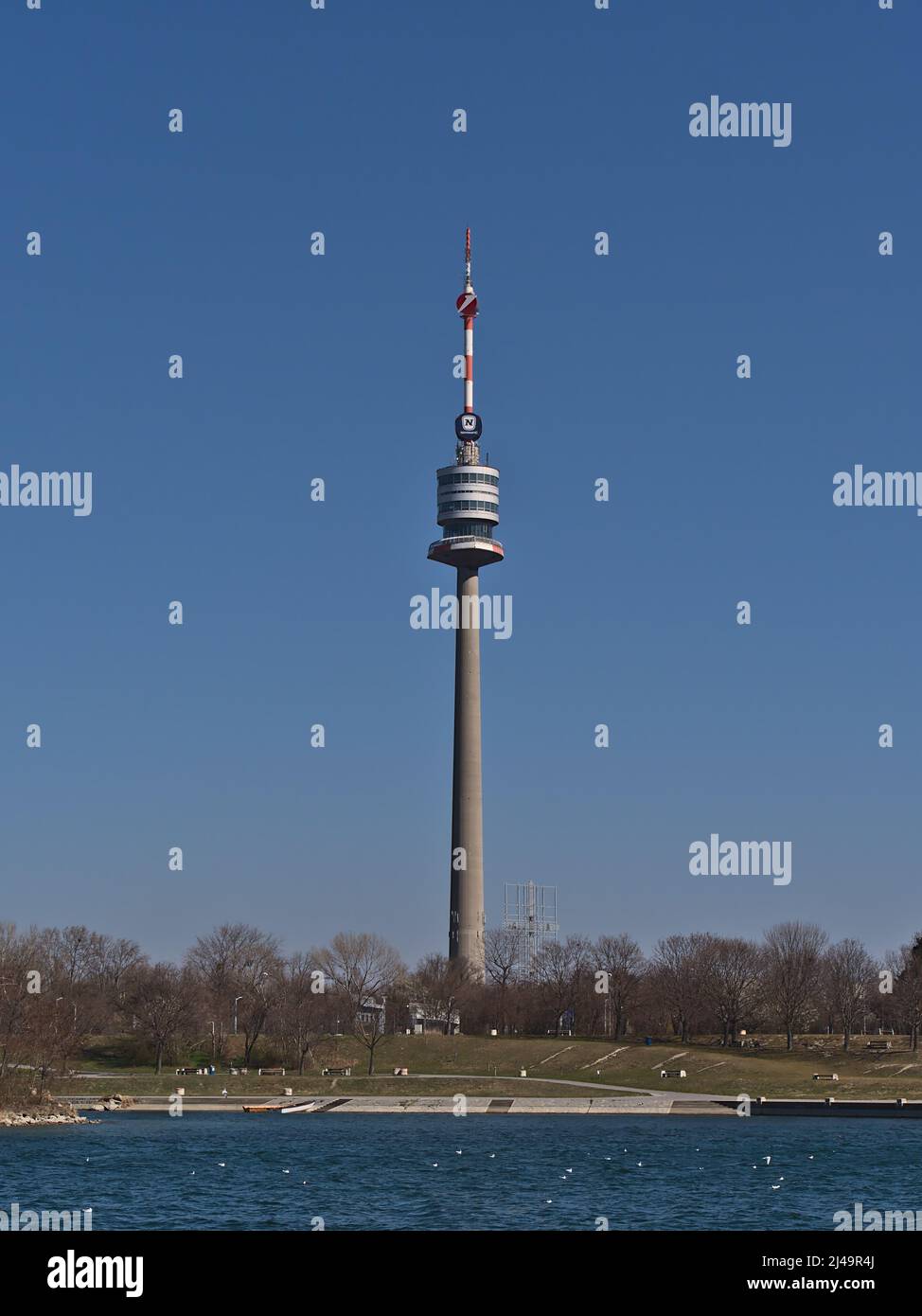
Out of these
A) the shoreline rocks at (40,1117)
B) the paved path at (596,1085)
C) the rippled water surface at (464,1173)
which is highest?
the rippled water surface at (464,1173)

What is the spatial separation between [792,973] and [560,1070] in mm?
37040

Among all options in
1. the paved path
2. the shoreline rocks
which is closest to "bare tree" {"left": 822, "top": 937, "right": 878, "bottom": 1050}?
the paved path

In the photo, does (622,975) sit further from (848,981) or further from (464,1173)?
(464,1173)

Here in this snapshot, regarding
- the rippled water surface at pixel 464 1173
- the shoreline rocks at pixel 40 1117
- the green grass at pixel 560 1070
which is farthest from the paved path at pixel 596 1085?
the shoreline rocks at pixel 40 1117

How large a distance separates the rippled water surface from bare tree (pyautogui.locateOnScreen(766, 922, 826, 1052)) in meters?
62.6

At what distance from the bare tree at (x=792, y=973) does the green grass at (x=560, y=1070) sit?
4.46 metres

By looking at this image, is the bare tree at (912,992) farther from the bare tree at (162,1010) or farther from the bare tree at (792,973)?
the bare tree at (162,1010)

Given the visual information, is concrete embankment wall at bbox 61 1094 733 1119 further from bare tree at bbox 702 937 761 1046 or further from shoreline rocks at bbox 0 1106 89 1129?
bare tree at bbox 702 937 761 1046

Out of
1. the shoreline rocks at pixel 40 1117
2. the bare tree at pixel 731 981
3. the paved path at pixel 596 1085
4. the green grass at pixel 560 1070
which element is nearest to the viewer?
the shoreline rocks at pixel 40 1117

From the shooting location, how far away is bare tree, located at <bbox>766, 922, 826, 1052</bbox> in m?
177

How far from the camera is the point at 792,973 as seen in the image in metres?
183

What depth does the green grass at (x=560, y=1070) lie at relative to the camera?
452ft

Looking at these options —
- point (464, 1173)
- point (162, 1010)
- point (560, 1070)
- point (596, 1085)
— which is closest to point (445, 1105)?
point (596, 1085)

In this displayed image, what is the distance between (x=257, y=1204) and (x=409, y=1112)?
67168 mm
